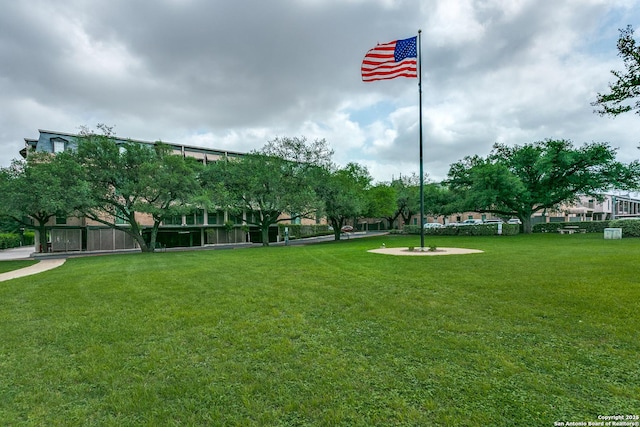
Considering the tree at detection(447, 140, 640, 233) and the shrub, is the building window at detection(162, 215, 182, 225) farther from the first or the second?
the tree at detection(447, 140, 640, 233)

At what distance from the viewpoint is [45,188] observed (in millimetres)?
20016

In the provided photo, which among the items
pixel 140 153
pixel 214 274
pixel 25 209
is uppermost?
pixel 140 153

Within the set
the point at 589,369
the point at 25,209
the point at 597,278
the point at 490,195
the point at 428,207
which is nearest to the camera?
the point at 589,369

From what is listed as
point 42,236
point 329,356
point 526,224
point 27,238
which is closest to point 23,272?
point 329,356

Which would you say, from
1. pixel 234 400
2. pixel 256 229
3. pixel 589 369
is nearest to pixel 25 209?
pixel 256 229

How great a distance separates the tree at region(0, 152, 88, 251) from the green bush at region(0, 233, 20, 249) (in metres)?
16.5

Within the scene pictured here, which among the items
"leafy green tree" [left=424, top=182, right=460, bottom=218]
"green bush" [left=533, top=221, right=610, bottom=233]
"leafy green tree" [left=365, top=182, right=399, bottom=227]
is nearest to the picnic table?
"green bush" [left=533, top=221, right=610, bottom=233]

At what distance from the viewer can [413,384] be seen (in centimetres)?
319

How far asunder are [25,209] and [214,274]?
18.7m

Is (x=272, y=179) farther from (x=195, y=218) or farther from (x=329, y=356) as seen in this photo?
(x=329, y=356)

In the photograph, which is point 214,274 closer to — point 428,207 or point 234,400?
point 234,400

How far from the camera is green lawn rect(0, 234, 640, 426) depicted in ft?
9.27

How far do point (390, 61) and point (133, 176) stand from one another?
19.9 metres

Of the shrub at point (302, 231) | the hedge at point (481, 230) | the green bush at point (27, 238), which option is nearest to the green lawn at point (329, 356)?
the hedge at point (481, 230)
